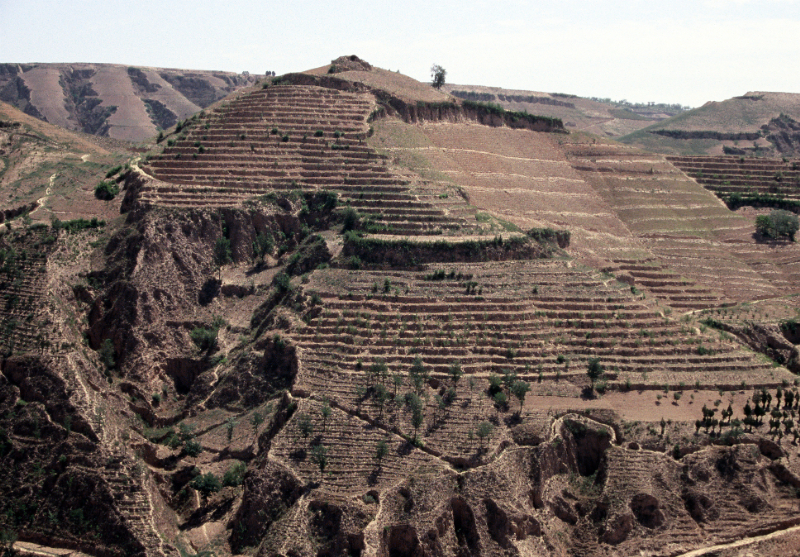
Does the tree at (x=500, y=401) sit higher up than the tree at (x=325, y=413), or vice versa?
the tree at (x=500, y=401)

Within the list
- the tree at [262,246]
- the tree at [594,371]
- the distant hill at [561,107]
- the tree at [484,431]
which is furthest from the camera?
the distant hill at [561,107]


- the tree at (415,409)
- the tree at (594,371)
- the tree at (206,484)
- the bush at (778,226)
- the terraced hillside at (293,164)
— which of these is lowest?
the tree at (206,484)

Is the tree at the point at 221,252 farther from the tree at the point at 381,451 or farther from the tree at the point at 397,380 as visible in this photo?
the tree at the point at 381,451

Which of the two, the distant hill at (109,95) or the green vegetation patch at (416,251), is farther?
the distant hill at (109,95)

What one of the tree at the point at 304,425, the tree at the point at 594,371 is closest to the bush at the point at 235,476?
the tree at the point at 304,425

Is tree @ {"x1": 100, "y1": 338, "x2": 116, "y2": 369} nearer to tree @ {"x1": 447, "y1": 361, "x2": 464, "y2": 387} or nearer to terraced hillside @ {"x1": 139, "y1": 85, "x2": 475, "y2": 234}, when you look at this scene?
terraced hillside @ {"x1": 139, "y1": 85, "x2": 475, "y2": 234}

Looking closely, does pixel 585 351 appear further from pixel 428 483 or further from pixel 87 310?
pixel 87 310

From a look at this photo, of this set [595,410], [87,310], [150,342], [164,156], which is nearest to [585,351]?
[595,410]
